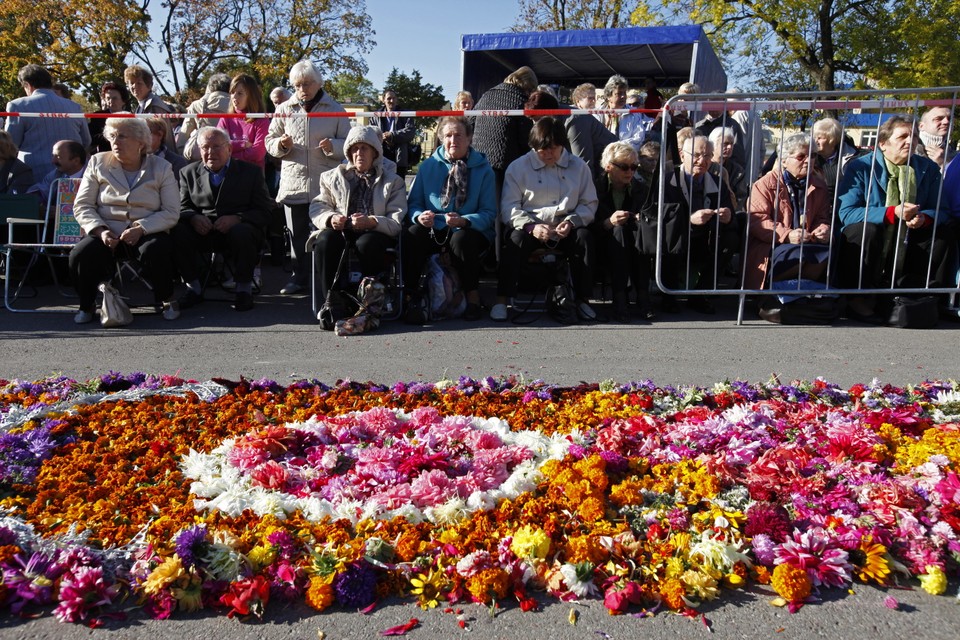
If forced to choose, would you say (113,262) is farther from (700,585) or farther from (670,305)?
(700,585)

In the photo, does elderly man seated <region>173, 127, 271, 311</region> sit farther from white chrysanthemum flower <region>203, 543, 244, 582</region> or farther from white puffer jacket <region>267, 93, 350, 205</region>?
white chrysanthemum flower <region>203, 543, 244, 582</region>

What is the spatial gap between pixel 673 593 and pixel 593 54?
12.4 meters

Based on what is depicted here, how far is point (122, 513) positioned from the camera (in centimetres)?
311

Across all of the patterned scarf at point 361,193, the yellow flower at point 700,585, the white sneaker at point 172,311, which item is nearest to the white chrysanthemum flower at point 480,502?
the yellow flower at point 700,585

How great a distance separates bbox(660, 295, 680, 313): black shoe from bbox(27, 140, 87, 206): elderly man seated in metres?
5.73

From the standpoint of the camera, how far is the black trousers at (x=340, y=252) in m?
6.62

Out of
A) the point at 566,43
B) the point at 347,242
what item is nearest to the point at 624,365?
the point at 347,242

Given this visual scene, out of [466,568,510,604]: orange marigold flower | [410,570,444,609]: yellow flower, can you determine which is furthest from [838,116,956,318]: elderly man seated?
[410,570,444,609]: yellow flower

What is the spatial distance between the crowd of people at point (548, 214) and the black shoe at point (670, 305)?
21 mm

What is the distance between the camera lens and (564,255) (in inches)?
273

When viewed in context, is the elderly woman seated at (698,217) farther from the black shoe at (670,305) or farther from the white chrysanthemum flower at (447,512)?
the white chrysanthemum flower at (447,512)

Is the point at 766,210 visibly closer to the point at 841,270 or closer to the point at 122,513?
the point at 841,270

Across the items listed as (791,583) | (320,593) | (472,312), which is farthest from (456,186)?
(791,583)

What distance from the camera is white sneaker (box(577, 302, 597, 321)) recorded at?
684 centimetres
